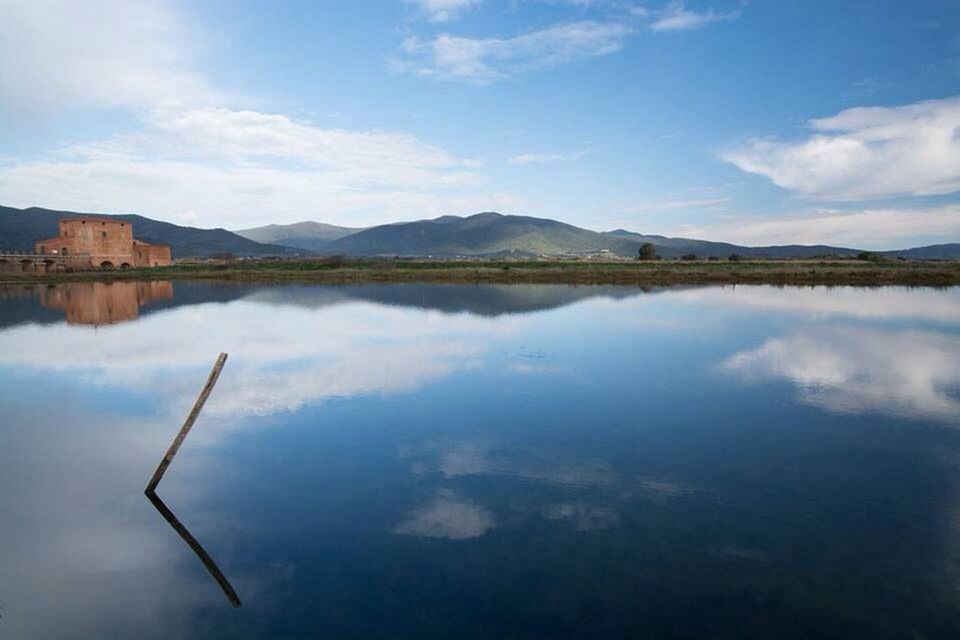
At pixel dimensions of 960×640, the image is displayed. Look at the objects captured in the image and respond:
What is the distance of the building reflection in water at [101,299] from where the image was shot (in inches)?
1296

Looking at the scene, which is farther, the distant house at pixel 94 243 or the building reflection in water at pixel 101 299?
the distant house at pixel 94 243

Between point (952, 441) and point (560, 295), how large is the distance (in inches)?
1484

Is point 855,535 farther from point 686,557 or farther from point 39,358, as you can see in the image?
point 39,358

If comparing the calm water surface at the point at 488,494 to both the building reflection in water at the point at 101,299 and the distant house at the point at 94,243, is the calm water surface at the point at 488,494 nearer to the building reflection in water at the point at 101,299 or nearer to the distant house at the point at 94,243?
the building reflection in water at the point at 101,299

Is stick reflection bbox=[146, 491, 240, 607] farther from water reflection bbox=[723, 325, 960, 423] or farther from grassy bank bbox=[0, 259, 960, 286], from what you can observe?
grassy bank bbox=[0, 259, 960, 286]

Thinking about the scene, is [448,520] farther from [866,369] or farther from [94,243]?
[94,243]

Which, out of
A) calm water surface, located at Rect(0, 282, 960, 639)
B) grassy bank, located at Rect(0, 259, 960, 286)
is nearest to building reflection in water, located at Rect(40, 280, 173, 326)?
grassy bank, located at Rect(0, 259, 960, 286)

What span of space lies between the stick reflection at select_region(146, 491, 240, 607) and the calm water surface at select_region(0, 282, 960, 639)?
9 centimetres

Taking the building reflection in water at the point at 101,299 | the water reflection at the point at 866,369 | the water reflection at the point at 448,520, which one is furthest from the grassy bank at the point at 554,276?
the water reflection at the point at 448,520

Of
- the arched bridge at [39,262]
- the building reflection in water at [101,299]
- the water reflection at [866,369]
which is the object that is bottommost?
the water reflection at [866,369]

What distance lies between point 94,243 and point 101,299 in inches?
1872

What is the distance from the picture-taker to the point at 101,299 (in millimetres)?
42406

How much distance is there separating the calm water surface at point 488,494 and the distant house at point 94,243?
7099cm

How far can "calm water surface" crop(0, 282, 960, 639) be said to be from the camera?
6520 millimetres
